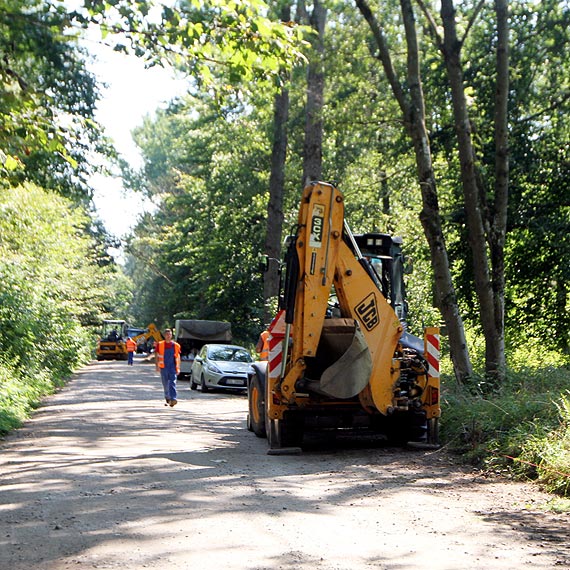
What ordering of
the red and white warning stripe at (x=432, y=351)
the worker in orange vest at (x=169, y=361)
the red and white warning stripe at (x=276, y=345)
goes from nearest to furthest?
the red and white warning stripe at (x=276, y=345) → the red and white warning stripe at (x=432, y=351) → the worker in orange vest at (x=169, y=361)

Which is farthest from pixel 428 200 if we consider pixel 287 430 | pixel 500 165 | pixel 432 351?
pixel 287 430

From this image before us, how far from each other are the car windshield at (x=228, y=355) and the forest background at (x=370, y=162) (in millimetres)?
2402

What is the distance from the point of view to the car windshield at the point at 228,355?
97.9ft

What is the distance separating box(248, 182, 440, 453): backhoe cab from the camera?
12.1 meters

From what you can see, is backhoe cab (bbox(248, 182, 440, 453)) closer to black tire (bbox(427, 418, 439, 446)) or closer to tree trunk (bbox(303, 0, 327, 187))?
black tire (bbox(427, 418, 439, 446))

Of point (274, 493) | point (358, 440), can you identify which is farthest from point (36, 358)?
point (274, 493)

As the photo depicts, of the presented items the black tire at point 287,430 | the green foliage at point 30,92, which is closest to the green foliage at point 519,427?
the black tire at point 287,430

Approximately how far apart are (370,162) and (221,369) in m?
11.0

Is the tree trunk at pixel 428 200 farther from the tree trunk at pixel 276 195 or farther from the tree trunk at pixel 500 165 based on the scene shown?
the tree trunk at pixel 276 195

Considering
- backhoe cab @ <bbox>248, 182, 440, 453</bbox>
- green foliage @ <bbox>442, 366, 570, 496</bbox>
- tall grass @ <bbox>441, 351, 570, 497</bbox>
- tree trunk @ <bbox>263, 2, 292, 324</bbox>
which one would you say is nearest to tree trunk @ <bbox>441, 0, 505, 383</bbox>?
tall grass @ <bbox>441, 351, 570, 497</bbox>

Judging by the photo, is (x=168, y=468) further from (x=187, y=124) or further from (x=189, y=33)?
(x=187, y=124)

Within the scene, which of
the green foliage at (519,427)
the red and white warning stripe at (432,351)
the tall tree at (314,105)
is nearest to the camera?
the green foliage at (519,427)

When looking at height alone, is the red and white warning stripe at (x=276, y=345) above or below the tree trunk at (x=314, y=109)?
below

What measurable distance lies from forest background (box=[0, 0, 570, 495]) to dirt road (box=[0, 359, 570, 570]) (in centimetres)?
132
